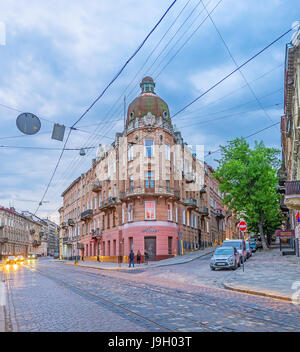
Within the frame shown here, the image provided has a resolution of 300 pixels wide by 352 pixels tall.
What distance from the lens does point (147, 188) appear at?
4125cm

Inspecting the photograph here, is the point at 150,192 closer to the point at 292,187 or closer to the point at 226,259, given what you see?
the point at 226,259

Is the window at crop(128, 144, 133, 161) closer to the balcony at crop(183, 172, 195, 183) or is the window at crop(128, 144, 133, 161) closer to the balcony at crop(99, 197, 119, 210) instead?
the balcony at crop(99, 197, 119, 210)

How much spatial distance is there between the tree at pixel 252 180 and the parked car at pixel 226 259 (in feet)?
55.2

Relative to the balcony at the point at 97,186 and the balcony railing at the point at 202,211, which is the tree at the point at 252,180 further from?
the balcony at the point at 97,186

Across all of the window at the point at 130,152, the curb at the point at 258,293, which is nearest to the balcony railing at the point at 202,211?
the window at the point at 130,152

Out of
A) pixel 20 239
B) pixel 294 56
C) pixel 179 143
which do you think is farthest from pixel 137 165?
pixel 20 239

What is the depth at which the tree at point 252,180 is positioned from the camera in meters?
43.1

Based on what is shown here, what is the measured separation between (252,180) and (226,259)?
68.6 feet

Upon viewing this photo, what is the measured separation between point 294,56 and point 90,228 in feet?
147

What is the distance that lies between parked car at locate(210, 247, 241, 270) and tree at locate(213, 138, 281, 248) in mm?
16836

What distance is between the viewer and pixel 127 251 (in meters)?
42.6

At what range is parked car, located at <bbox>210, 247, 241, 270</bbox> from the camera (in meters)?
25.2

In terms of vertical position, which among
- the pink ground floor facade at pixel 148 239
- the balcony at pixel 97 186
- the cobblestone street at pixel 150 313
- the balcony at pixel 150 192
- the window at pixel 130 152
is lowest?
the cobblestone street at pixel 150 313

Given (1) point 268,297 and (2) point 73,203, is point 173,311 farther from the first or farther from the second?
(2) point 73,203
